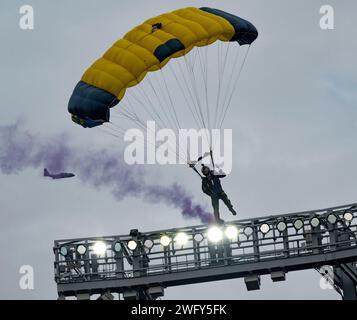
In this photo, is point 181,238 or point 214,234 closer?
point 214,234

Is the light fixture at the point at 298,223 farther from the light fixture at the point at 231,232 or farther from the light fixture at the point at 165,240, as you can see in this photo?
the light fixture at the point at 165,240

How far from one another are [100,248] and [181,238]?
338 cm

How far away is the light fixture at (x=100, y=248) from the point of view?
77.1 meters

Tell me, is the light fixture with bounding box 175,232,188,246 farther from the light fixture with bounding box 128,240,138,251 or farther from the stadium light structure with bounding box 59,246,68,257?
the stadium light structure with bounding box 59,246,68,257

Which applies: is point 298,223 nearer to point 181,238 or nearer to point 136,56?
point 181,238

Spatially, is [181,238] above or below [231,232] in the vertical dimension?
below

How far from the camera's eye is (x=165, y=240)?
252 ft

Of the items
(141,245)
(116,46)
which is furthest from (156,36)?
(141,245)

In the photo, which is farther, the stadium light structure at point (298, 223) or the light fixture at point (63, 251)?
the light fixture at point (63, 251)

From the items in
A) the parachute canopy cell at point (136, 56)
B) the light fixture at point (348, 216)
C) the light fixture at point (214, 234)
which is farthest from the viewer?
the parachute canopy cell at point (136, 56)

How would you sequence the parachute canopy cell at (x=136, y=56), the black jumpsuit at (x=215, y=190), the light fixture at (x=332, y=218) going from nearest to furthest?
the light fixture at (x=332, y=218) → the black jumpsuit at (x=215, y=190) → the parachute canopy cell at (x=136, y=56)

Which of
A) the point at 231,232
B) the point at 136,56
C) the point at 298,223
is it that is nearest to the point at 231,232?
the point at 231,232

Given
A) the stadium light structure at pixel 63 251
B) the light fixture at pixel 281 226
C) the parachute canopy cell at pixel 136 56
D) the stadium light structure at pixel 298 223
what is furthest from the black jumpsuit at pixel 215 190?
the stadium light structure at pixel 63 251

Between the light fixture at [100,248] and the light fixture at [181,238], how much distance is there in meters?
2.99
